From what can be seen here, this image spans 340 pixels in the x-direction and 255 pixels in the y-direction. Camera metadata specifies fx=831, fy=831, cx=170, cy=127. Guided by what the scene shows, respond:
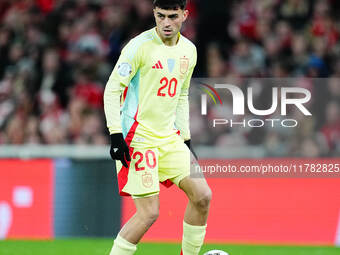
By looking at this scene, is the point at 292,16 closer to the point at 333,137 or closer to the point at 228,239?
the point at 333,137

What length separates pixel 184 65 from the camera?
5.54m

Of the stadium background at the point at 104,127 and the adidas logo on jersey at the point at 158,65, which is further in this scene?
the stadium background at the point at 104,127

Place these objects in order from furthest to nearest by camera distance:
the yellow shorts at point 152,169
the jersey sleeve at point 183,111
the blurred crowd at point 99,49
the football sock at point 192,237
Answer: the blurred crowd at point 99,49 < the jersey sleeve at point 183,111 < the football sock at point 192,237 < the yellow shorts at point 152,169

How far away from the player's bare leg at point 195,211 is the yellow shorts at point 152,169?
0.08 m

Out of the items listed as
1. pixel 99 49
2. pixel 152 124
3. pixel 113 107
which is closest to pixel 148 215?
pixel 152 124

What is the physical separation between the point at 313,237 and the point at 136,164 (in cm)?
336

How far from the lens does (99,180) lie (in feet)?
28.1

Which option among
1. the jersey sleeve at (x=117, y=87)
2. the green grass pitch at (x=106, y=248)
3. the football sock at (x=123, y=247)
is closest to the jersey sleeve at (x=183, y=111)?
the jersey sleeve at (x=117, y=87)

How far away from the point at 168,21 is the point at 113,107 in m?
0.68

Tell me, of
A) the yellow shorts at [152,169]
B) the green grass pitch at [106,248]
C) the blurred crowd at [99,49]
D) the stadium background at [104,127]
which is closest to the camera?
the yellow shorts at [152,169]

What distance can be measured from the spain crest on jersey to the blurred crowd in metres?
3.98

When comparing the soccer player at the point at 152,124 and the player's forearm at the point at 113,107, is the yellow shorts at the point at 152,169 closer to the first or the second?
the soccer player at the point at 152,124

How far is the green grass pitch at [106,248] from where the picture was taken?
750 cm

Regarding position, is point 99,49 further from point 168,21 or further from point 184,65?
point 168,21
